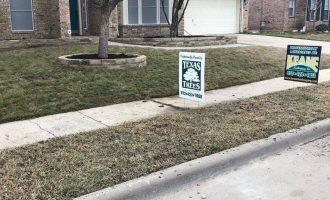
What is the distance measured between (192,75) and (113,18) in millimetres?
11120

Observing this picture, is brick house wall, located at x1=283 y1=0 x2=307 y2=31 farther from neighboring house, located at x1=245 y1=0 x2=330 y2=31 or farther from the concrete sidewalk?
the concrete sidewalk

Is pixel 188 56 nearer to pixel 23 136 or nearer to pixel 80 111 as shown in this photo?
pixel 80 111

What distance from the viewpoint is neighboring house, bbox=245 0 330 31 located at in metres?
29.1

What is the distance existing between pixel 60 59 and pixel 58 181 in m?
6.47

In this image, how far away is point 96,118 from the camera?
22.4ft

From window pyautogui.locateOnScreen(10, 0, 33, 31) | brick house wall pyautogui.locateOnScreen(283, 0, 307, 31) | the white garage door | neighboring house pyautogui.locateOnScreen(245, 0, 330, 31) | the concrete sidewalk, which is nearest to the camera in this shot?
the concrete sidewalk

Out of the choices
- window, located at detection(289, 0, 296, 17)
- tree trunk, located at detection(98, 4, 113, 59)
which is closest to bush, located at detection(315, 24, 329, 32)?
window, located at detection(289, 0, 296, 17)

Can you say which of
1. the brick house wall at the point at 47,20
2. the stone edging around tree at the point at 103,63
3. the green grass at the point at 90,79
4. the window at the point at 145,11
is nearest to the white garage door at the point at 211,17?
the window at the point at 145,11

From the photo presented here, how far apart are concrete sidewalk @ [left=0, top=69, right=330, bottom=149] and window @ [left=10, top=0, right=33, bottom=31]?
9.22 metres

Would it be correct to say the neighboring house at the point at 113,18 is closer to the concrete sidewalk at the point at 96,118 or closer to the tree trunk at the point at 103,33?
the tree trunk at the point at 103,33

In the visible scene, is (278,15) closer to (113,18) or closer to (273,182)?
(113,18)

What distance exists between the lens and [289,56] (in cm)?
860

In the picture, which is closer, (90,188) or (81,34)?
(90,188)

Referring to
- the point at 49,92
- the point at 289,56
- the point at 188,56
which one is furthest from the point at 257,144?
the point at 49,92
